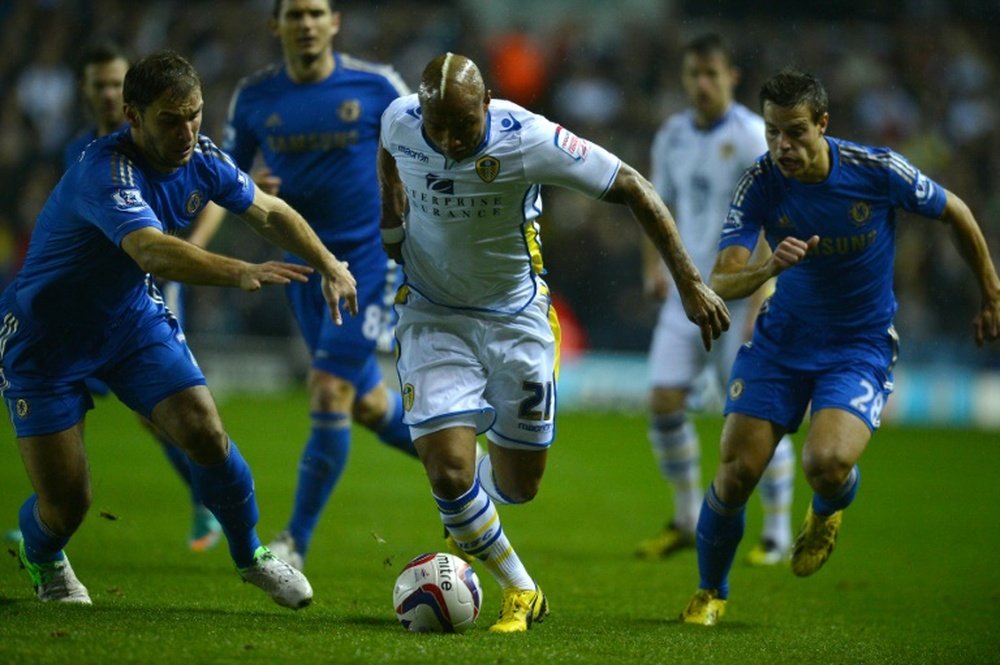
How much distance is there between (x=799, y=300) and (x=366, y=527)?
3.86 metres

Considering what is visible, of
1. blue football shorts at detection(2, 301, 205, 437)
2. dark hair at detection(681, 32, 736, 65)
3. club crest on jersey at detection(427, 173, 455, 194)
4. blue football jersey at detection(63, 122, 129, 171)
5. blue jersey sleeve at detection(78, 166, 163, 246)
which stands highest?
dark hair at detection(681, 32, 736, 65)

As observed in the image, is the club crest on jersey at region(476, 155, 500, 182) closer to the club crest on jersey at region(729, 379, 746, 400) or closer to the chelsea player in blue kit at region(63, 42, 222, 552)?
the club crest on jersey at region(729, 379, 746, 400)

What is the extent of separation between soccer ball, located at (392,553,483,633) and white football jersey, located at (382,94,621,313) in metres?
1.21

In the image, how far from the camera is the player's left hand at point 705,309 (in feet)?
18.2

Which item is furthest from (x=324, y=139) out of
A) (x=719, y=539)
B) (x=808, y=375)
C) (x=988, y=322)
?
(x=988, y=322)

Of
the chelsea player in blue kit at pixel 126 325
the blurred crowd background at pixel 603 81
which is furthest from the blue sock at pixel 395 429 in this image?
the blurred crowd background at pixel 603 81

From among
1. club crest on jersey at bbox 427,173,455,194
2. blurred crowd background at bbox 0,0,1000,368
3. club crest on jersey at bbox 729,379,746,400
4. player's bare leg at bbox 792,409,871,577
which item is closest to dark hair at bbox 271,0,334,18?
club crest on jersey at bbox 427,173,455,194

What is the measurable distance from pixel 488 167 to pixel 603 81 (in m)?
14.7

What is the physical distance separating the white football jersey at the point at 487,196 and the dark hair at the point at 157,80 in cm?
94

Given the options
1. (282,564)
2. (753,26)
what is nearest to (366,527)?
(282,564)

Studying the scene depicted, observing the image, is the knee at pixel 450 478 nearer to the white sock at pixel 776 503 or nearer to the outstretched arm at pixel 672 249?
the outstretched arm at pixel 672 249

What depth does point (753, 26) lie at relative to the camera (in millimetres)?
21094

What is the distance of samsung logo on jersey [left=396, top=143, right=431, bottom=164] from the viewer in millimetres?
5875

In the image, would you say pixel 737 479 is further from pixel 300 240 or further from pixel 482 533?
pixel 300 240
